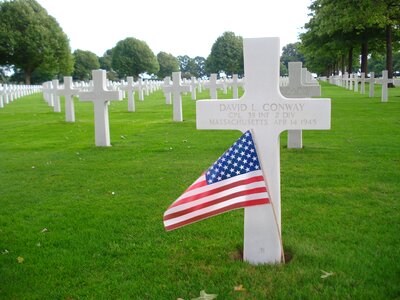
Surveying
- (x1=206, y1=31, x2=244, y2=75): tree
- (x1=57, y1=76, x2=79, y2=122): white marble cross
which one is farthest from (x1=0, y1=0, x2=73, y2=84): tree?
(x1=57, y1=76, x2=79, y2=122): white marble cross

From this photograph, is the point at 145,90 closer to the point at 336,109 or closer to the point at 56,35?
the point at 336,109

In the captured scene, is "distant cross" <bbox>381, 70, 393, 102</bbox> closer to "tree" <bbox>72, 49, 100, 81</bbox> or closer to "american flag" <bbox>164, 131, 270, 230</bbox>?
"american flag" <bbox>164, 131, 270, 230</bbox>

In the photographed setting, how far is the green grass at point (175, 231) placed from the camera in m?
3.40

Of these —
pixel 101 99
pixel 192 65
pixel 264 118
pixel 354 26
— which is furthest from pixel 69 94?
pixel 192 65

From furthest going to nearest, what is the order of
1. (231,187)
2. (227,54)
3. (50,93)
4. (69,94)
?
(227,54), (50,93), (69,94), (231,187)

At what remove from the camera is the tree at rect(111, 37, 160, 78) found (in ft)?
254

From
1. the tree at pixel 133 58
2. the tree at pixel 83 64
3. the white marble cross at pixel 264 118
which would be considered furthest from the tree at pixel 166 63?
the white marble cross at pixel 264 118

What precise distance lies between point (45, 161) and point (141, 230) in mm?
4457

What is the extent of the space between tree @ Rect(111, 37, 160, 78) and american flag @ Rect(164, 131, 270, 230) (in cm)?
7570

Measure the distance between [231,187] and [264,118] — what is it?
1.87 ft

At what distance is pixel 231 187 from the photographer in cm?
351

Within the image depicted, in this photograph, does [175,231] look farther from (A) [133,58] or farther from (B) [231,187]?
(A) [133,58]

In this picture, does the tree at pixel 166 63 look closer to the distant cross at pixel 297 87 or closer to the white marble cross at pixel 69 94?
the white marble cross at pixel 69 94

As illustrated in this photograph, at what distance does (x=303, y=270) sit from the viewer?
11.6 feet
